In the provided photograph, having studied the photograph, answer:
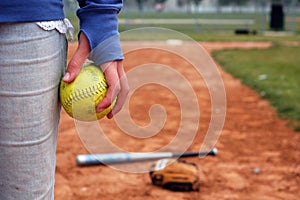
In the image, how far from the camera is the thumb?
138cm

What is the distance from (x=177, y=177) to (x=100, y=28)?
1.83m

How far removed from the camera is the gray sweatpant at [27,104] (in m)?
1.24

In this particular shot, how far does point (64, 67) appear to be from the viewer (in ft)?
4.63

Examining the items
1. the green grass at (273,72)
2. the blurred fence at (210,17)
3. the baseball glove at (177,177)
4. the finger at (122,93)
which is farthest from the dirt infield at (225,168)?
the blurred fence at (210,17)

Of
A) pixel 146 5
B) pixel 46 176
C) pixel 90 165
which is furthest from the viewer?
pixel 146 5

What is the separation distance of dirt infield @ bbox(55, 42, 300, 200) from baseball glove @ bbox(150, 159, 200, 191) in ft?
→ 0.14

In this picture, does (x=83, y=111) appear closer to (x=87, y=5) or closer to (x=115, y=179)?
(x=87, y=5)

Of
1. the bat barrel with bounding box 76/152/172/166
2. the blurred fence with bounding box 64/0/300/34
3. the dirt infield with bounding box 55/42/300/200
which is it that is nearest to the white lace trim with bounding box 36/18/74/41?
the dirt infield with bounding box 55/42/300/200

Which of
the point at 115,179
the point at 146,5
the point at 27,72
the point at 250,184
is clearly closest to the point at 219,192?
the point at 250,184

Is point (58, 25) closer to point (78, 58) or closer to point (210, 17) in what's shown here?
point (78, 58)

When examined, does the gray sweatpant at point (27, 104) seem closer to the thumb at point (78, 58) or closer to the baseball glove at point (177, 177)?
the thumb at point (78, 58)

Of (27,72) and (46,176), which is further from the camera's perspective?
(46,176)

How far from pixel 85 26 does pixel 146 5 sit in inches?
974

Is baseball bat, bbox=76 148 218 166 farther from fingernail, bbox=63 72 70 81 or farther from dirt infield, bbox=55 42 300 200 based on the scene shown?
fingernail, bbox=63 72 70 81
